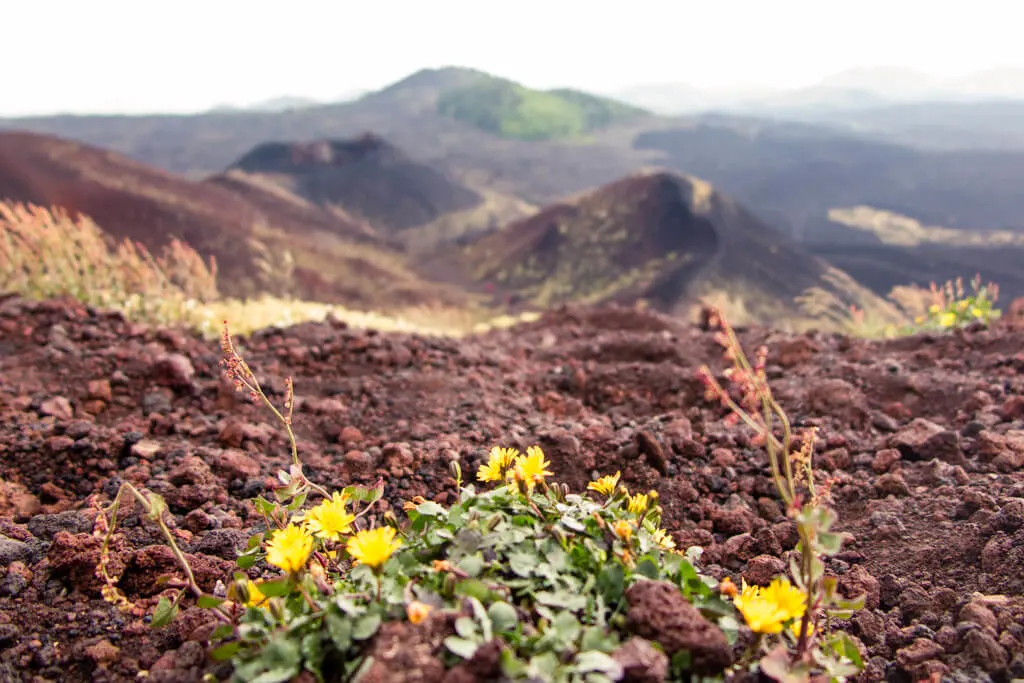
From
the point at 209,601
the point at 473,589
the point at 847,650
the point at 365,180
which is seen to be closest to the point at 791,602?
the point at 847,650

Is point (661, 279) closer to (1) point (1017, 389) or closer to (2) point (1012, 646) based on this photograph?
(1) point (1017, 389)

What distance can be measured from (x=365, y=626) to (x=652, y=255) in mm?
23257

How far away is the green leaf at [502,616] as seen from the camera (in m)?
1.29

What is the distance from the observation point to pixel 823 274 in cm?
2255

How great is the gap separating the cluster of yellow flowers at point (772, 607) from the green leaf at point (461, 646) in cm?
49

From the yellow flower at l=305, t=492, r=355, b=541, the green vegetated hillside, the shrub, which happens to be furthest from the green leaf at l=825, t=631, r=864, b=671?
the green vegetated hillside

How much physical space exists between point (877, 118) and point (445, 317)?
86659 mm

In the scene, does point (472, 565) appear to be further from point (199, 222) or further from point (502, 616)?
point (199, 222)

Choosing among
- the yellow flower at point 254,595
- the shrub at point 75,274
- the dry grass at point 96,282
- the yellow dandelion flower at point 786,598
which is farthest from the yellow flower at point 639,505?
the shrub at point 75,274

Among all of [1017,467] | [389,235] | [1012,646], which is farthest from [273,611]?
[389,235]

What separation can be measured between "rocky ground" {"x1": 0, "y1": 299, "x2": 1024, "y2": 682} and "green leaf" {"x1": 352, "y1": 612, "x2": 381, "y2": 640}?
48 centimetres

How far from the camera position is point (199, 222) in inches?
812

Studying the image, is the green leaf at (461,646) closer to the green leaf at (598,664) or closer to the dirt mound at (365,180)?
the green leaf at (598,664)

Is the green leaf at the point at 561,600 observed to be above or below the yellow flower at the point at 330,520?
below
